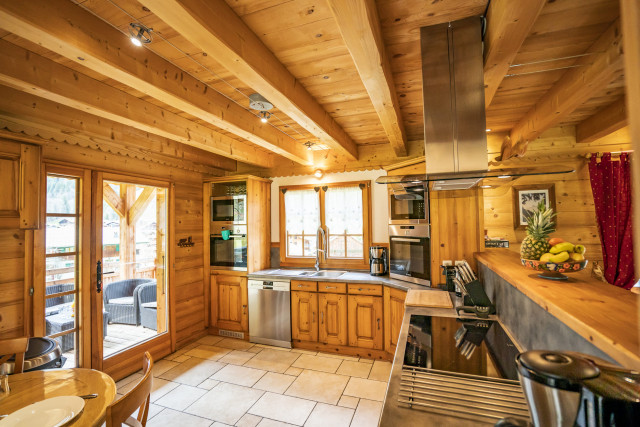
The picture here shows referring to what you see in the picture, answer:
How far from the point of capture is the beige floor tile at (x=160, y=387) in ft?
9.02

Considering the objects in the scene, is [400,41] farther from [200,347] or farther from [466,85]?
[200,347]

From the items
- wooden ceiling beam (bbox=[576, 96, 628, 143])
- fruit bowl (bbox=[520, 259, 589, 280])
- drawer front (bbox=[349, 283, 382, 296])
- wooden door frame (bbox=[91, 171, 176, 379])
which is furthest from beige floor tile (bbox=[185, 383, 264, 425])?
wooden ceiling beam (bbox=[576, 96, 628, 143])

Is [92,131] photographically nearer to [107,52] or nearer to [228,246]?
[107,52]

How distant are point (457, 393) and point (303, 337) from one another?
9.62 feet

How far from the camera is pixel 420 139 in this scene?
383cm

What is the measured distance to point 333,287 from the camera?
3588mm

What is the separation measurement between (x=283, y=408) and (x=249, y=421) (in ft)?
1.00

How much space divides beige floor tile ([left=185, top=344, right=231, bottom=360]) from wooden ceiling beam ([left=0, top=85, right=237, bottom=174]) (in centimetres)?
242

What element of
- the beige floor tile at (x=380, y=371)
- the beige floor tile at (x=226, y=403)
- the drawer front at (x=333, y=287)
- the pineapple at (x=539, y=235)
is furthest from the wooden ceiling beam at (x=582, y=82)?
the beige floor tile at (x=226, y=403)

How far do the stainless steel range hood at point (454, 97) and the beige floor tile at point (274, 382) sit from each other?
2468mm

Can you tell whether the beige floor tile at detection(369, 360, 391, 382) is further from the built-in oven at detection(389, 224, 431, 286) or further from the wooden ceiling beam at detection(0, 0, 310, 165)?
the wooden ceiling beam at detection(0, 0, 310, 165)

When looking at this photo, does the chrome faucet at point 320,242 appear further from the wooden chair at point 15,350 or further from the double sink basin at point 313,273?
the wooden chair at point 15,350

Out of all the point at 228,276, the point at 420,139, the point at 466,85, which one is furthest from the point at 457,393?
the point at 228,276

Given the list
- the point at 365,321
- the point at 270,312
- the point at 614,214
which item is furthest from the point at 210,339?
the point at 614,214
